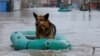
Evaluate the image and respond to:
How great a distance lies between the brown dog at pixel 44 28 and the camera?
818cm

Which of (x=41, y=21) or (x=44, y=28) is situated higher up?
(x=41, y=21)

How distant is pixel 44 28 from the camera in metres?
8.34

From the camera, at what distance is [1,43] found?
10109 mm

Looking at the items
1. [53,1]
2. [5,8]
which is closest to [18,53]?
[5,8]

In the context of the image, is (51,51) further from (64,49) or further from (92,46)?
(92,46)

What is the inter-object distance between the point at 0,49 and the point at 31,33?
138 cm

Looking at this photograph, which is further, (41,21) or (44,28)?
(44,28)

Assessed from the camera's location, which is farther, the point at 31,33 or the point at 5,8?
the point at 5,8

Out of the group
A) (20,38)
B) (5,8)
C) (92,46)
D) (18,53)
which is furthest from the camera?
(5,8)

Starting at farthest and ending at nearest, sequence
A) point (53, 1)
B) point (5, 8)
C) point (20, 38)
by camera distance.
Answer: point (53, 1), point (5, 8), point (20, 38)

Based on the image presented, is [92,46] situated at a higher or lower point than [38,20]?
lower

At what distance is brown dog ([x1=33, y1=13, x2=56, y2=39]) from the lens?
818cm

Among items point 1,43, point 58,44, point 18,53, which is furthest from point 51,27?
point 1,43

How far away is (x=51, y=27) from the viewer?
852 centimetres
